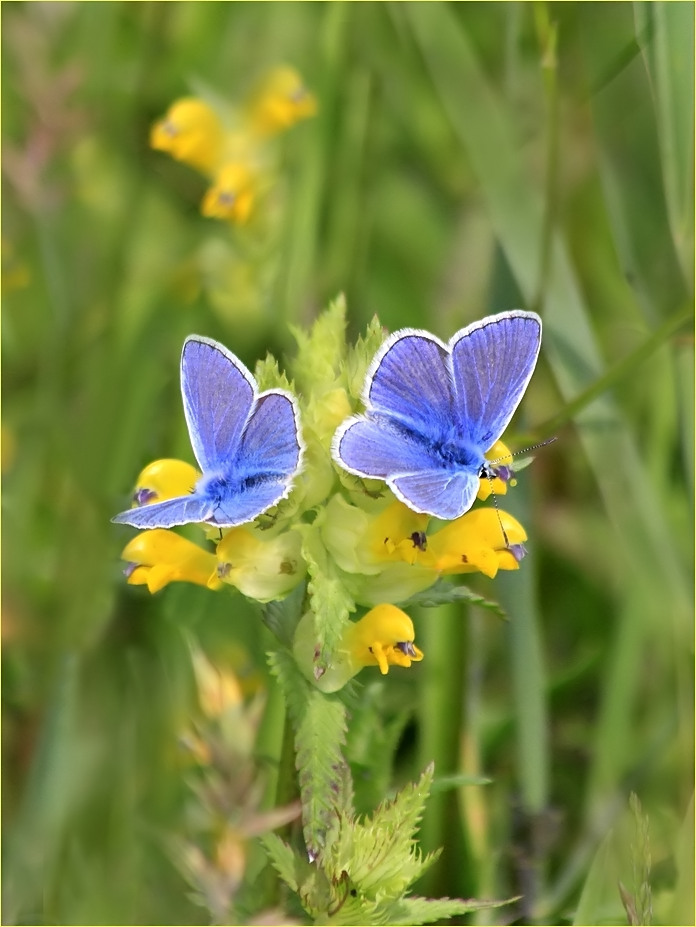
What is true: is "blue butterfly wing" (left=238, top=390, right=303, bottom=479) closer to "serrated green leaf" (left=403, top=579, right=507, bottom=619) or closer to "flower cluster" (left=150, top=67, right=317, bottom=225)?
"serrated green leaf" (left=403, top=579, right=507, bottom=619)

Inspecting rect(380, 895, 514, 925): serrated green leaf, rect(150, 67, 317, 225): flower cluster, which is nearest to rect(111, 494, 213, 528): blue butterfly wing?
rect(380, 895, 514, 925): serrated green leaf

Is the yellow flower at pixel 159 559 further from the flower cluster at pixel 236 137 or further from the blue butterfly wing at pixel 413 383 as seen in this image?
the flower cluster at pixel 236 137

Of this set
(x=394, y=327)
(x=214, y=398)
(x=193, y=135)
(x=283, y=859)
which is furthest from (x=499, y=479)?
(x=193, y=135)

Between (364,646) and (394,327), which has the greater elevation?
(394,327)

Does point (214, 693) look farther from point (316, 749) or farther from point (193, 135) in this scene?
point (193, 135)

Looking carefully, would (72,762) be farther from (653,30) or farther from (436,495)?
(653,30)

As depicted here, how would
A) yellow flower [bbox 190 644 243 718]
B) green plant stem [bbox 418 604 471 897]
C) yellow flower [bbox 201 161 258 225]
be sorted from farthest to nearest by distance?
A: yellow flower [bbox 201 161 258 225] → green plant stem [bbox 418 604 471 897] → yellow flower [bbox 190 644 243 718]

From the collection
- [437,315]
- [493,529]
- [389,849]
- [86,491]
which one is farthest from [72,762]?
[437,315]
